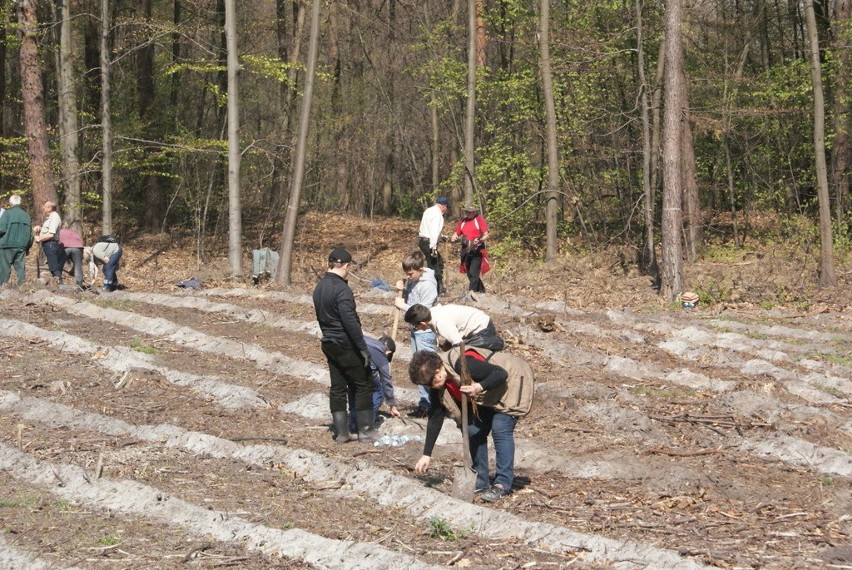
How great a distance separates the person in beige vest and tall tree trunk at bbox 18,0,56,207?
17.5 meters

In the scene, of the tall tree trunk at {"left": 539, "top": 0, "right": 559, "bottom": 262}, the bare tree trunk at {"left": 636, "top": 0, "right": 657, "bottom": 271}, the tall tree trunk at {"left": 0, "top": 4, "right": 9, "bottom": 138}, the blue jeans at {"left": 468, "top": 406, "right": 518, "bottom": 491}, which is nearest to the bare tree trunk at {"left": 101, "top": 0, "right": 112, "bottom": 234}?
the tall tree trunk at {"left": 0, "top": 4, "right": 9, "bottom": 138}

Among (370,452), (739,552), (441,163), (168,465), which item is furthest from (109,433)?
(441,163)

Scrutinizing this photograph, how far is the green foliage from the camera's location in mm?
6707

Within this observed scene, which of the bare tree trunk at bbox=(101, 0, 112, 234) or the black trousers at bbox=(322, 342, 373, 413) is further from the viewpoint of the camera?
the bare tree trunk at bbox=(101, 0, 112, 234)

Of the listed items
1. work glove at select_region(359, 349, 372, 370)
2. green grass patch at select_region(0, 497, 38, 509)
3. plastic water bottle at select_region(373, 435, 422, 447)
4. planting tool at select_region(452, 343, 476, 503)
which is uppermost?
work glove at select_region(359, 349, 372, 370)

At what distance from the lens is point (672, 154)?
65.4ft

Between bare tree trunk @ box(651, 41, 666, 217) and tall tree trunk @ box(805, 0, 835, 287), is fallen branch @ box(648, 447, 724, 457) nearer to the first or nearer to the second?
tall tree trunk @ box(805, 0, 835, 287)

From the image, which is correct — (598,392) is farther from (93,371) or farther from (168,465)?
(93,371)

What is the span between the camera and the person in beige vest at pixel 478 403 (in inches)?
277

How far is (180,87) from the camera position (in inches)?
1366

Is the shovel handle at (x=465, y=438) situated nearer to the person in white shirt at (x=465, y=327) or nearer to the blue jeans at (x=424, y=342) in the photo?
the person in white shirt at (x=465, y=327)

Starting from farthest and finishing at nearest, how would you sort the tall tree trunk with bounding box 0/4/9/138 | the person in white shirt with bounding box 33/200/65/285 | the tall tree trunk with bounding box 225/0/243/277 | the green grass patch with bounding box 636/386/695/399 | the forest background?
the forest background, the tall tree trunk with bounding box 0/4/9/138, the tall tree trunk with bounding box 225/0/243/277, the person in white shirt with bounding box 33/200/65/285, the green grass patch with bounding box 636/386/695/399

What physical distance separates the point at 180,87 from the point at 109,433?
26.7 meters

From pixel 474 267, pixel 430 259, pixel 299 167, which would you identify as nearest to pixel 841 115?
pixel 474 267
